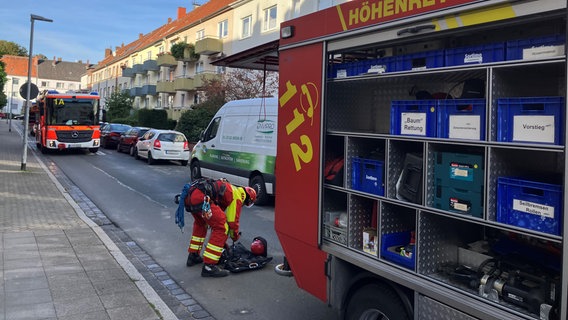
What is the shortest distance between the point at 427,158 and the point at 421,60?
25.8 inches

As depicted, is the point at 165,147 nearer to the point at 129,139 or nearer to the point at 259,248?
the point at 129,139

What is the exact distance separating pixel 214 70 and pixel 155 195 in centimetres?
2843

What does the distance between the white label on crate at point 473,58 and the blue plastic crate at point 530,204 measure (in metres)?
0.70

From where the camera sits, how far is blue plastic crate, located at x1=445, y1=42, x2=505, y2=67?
277 centimetres

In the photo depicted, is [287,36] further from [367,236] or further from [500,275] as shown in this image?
[500,275]

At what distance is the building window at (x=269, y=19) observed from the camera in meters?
30.9

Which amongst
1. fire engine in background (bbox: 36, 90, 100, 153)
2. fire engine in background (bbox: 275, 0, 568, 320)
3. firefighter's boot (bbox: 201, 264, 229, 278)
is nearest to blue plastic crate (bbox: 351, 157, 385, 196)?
fire engine in background (bbox: 275, 0, 568, 320)

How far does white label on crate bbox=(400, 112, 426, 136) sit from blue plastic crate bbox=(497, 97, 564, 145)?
1.77ft

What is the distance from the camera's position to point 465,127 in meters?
2.92

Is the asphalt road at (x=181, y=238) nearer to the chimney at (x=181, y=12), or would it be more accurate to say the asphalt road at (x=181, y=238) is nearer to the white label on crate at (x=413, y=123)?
the white label on crate at (x=413, y=123)

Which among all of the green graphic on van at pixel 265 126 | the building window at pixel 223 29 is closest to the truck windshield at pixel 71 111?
the green graphic on van at pixel 265 126

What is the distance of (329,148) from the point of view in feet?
13.0

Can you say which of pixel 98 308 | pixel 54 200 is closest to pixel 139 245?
pixel 98 308

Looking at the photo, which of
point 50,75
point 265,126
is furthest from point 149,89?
point 50,75
